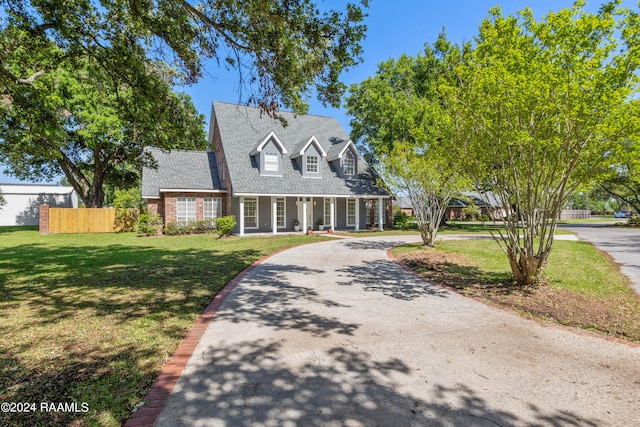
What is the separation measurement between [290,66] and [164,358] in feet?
19.9

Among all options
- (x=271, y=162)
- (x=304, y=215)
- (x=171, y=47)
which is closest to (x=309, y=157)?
(x=271, y=162)

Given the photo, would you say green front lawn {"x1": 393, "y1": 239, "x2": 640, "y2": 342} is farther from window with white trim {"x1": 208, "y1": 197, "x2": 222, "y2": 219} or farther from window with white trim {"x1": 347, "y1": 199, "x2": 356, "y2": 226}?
window with white trim {"x1": 208, "y1": 197, "x2": 222, "y2": 219}

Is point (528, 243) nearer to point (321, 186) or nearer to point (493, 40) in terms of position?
point (493, 40)

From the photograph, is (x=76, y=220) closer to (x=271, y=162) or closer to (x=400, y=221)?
(x=271, y=162)

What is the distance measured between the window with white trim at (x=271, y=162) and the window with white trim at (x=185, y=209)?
5290 mm

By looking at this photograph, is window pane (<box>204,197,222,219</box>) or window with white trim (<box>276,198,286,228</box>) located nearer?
window pane (<box>204,197,222,219</box>)

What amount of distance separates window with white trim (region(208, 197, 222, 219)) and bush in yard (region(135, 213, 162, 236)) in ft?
9.42

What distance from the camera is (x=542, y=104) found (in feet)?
18.3

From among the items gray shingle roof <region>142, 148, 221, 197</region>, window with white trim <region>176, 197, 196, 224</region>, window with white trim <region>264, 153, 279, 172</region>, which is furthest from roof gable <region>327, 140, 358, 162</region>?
window with white trim <region>176, 197, 196, 224</region>

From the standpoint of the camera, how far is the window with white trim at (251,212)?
2108 cm

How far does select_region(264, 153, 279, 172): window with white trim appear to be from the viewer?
20.9m

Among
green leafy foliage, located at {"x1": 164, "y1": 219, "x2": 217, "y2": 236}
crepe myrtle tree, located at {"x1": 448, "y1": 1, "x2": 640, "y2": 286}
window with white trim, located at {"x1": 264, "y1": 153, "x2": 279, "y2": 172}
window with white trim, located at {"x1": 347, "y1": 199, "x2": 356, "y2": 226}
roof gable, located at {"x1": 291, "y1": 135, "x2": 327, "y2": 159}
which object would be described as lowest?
green leafy foliage, located at {"x1": 164, "y1": 219, "x2": 217, "y2": 236}

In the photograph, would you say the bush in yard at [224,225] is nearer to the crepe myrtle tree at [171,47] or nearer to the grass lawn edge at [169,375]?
the crepe myrtle tree at [171,47]

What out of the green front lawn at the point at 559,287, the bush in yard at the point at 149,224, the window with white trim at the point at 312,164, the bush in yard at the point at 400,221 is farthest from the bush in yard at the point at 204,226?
the bush in yard at the point at 400,221
